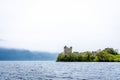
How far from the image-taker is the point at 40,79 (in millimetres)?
70688

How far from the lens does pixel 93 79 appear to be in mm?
69875

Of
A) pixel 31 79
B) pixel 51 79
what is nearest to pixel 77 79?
pixel 51 79

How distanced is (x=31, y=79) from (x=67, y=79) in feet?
31.6

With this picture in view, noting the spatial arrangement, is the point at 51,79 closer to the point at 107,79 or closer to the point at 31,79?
the point at 31,79

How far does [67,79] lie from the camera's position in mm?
70625

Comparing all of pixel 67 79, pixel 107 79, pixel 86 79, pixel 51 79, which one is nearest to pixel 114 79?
pixel 107 79

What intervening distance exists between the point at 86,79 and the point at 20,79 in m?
17.6

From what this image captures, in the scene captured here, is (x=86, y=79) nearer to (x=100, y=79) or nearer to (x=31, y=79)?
(x=100, y=79)

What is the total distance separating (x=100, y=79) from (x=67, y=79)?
8754mm

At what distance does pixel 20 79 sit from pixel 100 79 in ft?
69.9

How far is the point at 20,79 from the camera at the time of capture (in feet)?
232

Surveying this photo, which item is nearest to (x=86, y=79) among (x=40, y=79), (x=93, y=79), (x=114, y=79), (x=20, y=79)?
(x=93, y=79)

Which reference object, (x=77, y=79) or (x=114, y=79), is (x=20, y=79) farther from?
(x=114, y=79)

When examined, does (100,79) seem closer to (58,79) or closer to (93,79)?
(93,79)
